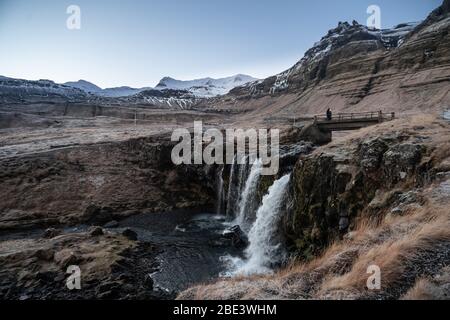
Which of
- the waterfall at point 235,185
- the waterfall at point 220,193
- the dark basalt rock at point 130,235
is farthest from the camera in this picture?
the waterfall at point 220,193

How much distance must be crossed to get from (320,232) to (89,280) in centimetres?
1248

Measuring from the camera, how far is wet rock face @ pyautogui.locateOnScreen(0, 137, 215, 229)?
3130 cm

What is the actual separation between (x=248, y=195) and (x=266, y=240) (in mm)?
6474

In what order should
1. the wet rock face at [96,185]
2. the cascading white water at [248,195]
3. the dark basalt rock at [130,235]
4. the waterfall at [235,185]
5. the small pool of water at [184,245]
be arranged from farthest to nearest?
the wet rock face at [96,185]
the waterfall at [235,185]
the cascading white water at [248,195]
the dark basalt rock at [130,235]
the small pool of water at [184,245]

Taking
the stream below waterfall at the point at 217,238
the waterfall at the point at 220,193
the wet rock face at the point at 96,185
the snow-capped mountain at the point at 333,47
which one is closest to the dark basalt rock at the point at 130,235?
the stream below waterfall at the point at 217,238

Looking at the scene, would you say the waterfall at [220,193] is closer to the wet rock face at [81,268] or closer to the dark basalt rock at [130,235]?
the dark basalt rock at [130,235]

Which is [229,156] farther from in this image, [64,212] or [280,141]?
[64,212]

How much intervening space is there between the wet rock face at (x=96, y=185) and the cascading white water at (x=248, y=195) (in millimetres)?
7508

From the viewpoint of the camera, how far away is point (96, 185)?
36.4m

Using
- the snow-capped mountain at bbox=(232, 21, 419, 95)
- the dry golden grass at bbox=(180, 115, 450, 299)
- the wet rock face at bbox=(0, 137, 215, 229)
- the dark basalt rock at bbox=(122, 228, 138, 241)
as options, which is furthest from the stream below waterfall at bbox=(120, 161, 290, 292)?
the snow-capped mountain at bbox=(232, 21, 419, 95)

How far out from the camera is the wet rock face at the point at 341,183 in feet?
46.8

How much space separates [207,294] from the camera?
8523 mm

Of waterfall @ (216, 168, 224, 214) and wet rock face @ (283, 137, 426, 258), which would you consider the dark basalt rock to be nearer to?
waterfall @ (216, 168, 224, 214)

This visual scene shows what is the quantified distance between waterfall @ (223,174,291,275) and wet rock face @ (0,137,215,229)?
12850mm
